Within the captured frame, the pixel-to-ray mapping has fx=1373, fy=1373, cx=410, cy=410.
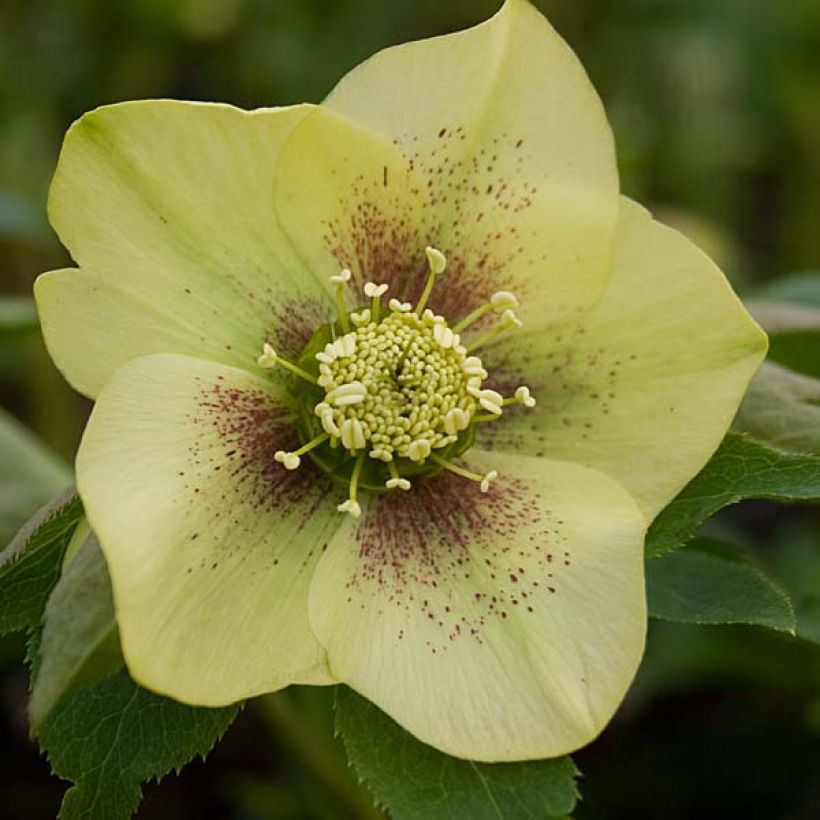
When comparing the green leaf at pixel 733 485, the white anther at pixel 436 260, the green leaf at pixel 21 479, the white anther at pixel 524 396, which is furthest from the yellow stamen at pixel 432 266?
the green leaf at pixel 21 479

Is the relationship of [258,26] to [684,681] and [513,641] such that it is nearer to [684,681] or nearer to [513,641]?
[684,681]

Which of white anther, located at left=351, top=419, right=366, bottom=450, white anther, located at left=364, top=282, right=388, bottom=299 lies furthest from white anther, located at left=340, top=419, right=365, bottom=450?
white anther, located at left=364, top=282, right=388, bottom=299

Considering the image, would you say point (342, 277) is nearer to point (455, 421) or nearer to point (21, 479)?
point (455, 421)

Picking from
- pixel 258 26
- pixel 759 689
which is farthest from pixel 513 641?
pixel 258 26

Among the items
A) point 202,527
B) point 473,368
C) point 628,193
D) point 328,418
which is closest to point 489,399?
point 473,368

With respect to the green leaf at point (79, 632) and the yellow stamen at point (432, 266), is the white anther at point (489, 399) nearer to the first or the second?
the yellow stamen at point (432, 266)

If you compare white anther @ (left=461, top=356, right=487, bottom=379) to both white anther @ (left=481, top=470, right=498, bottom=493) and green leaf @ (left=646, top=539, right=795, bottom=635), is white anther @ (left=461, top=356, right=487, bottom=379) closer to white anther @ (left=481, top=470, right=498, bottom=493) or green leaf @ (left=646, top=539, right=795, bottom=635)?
white anther @ (left=481, top=470, right=498, bottom=493)
